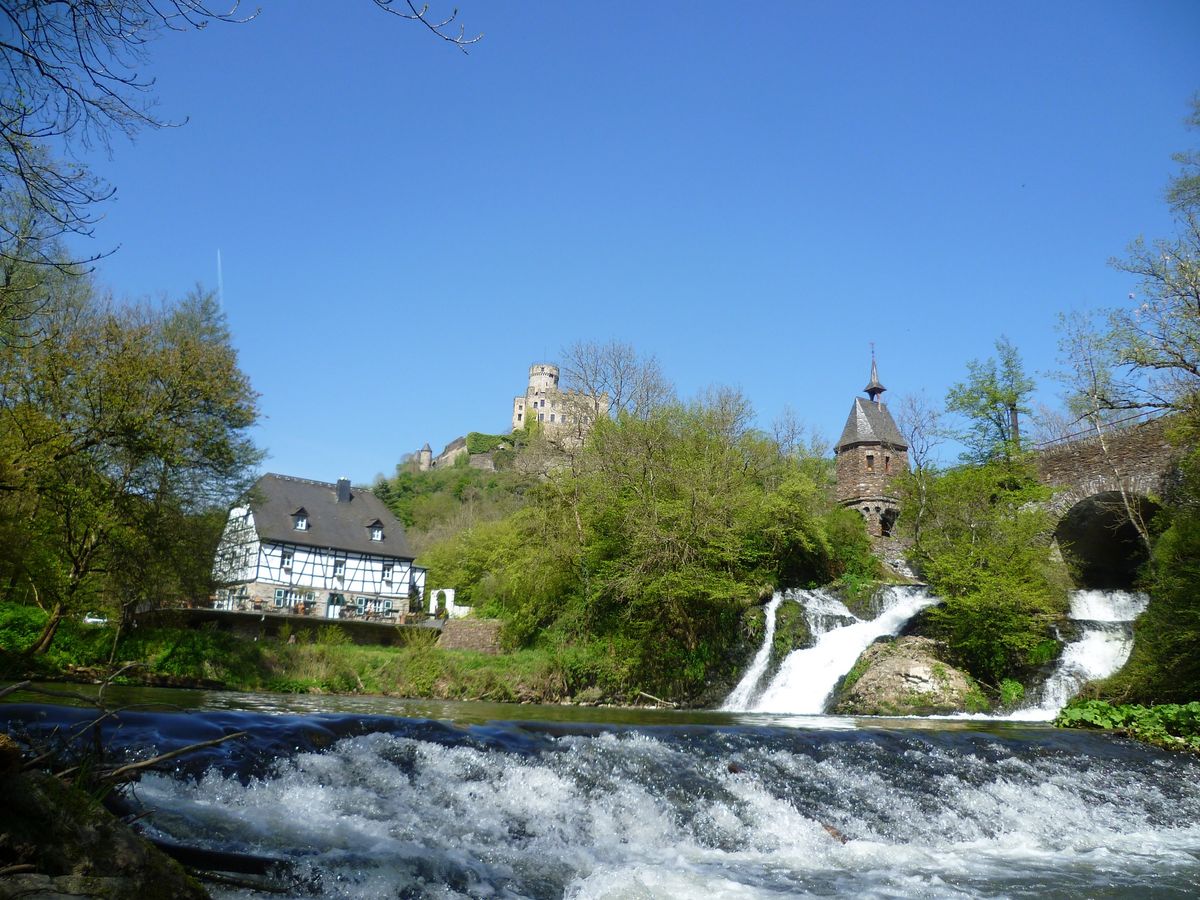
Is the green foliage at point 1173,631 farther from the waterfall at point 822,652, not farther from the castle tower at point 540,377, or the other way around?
the castle tower at point 540,377

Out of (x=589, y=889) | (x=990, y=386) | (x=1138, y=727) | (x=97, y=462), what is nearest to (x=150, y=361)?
(x=97, y=462)

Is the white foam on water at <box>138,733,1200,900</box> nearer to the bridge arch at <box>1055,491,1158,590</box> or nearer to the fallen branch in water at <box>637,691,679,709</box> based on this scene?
the fallen branch in water at <box>637,691,679,709</box>

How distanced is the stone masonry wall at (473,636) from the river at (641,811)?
22.3 m

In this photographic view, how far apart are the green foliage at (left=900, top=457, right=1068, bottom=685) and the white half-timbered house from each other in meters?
27.4

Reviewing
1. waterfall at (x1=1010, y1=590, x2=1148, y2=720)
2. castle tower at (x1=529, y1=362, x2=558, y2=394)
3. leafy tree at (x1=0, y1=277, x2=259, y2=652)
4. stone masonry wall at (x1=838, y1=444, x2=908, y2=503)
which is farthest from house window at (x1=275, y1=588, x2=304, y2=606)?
castle tower at (x1=529, y1=362, x2=558, y2=394)

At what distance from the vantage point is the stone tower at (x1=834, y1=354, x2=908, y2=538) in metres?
43.1

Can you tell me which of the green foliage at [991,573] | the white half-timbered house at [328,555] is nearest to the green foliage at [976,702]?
the green foliage at [991,573]

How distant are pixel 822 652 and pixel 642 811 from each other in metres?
17.3

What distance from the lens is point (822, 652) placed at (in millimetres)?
22641

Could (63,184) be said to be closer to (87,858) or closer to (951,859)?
(87,858)

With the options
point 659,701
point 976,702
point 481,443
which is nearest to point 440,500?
point 481,443

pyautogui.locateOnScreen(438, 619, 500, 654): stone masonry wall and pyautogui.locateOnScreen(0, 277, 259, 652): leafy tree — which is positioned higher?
pyautogui.locateOnScreen(0, 277, 259, 652): leafy tree

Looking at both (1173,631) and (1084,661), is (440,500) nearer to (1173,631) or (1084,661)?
(1084,661)

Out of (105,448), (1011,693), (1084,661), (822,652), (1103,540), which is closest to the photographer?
(105,448)
